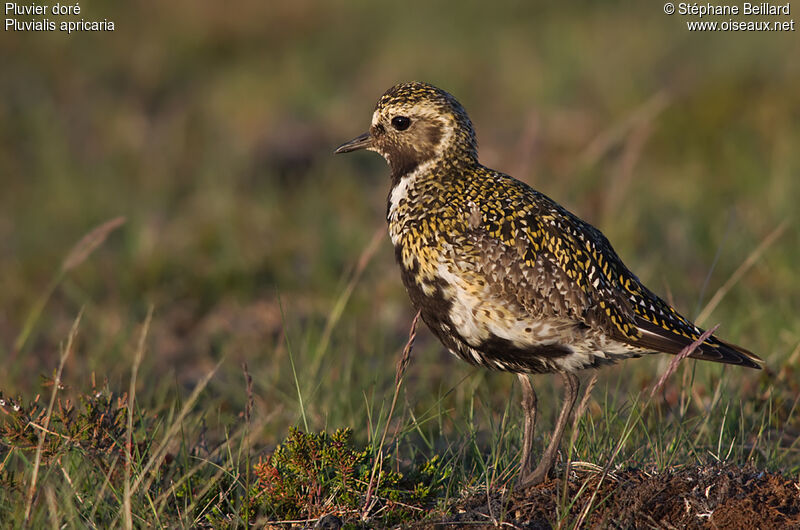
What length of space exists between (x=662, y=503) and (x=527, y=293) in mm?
1045

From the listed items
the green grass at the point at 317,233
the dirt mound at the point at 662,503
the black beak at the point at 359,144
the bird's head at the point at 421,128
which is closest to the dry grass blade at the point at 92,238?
the green grass at the point at 317,233

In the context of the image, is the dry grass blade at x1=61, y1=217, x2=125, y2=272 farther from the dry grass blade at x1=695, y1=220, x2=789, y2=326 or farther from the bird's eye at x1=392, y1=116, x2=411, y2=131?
the dry grass blade at x1=695, y1=220, x2=789, y2=326

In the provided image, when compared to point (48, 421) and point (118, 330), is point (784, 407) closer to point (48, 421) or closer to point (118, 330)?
point (48, 421)

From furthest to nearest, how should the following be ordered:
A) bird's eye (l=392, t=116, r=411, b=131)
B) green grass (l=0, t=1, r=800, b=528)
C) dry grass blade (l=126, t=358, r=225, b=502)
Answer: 1. bird's eye (l=392, t=116, r=411, b=131)
2. green grass (l=0, t=1, r=800, b=528)
3. dry grass blade (l=126, t=358, r=225, b=502)

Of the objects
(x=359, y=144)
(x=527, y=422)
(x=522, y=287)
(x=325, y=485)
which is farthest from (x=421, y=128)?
(x=325, y=485)

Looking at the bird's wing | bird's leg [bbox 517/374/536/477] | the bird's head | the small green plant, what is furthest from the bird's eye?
the small green plant

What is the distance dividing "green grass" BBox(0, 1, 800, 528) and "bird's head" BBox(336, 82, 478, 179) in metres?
0.71

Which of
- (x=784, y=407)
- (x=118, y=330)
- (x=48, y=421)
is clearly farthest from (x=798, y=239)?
(x=48, y=421)

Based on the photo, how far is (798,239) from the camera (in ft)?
25.1

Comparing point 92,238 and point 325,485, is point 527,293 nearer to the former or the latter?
point 325,485

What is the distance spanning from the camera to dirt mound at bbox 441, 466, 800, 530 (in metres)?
3.71

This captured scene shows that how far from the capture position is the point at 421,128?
4902mm

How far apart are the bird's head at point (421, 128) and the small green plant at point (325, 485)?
156 centimetres

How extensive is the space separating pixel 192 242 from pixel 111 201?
179 cm
